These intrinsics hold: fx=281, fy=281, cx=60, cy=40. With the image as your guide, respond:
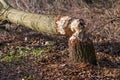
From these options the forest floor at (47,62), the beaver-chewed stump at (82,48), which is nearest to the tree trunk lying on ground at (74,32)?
the beaver-chewed stump at (82,48)

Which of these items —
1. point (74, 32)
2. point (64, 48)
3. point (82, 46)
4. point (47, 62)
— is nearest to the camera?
point (82, 46)

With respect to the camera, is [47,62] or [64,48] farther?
[64,48]

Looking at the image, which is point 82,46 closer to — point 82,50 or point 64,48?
point 82,50

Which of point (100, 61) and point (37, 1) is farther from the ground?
point (37, 1)

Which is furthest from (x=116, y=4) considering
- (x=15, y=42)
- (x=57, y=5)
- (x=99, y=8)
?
(x=15, y=42)

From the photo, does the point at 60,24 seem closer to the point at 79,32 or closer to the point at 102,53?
the point at 79,32

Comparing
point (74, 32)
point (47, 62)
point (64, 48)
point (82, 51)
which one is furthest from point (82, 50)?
point (64, 48)

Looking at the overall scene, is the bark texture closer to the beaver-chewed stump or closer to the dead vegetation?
the beaver-chewed stump

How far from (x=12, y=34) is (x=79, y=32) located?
2696 millimetres

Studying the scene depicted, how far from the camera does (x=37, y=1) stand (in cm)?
870

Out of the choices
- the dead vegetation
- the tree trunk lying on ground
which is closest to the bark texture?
the tree trunk lying on ground

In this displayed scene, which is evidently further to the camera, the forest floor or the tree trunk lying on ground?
the tree trunk lying on ground

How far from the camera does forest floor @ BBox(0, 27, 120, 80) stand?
14.6ft

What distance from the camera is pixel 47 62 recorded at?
197 inches
